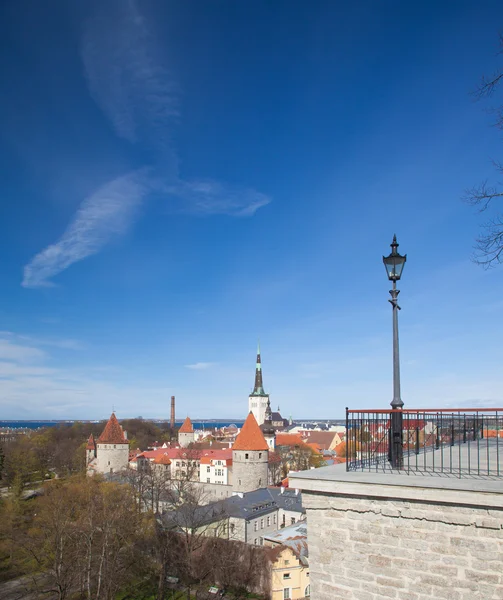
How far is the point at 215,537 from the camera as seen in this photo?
2642cm

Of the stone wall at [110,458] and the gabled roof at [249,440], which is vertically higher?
the gabled roof at [249,440]

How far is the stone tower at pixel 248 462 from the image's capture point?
124 feet

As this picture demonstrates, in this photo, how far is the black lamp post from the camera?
5.09 m

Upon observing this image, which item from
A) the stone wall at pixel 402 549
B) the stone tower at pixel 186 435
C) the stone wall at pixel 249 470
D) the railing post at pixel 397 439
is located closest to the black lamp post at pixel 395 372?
the railing post at pixel 397 439

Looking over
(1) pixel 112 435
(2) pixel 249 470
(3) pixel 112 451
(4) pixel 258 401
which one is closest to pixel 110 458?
(3) pixel 112 451

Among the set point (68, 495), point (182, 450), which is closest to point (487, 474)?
point (68, 495)

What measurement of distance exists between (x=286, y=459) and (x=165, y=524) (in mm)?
33652

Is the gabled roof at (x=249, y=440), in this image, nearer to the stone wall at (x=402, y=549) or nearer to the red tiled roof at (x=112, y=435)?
the red tiled roof at (x=112, y=435)

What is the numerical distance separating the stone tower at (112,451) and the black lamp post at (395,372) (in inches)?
1782

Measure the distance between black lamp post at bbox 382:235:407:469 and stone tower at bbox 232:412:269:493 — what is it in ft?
112

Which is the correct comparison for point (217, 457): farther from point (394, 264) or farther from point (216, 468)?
point (394, 264)

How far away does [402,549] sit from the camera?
410cm

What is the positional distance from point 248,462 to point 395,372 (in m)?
35.0

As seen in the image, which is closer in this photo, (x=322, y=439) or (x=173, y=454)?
(x=173, y=454)
